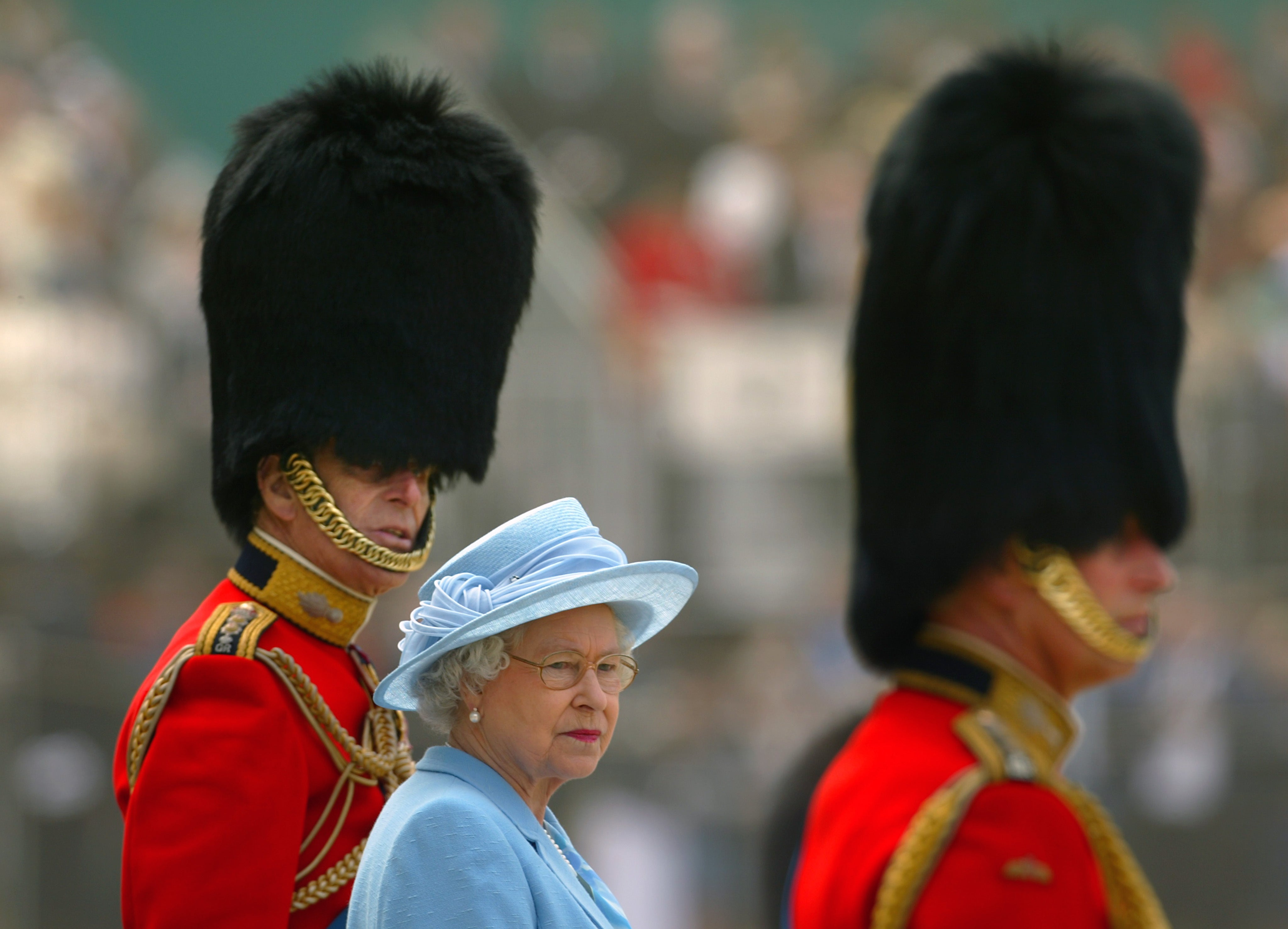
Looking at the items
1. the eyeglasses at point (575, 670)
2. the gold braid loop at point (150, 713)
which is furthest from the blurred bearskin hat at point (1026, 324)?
the gold braid loop at point (150, 713)

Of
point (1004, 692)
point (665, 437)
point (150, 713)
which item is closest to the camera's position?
point (150, 713)

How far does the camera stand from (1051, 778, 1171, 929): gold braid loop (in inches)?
109

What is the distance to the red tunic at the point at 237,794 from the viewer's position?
2.25 m

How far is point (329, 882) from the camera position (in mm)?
2375

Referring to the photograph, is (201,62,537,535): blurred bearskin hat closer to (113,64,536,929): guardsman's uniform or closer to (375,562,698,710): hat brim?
(113,64,536,929): guardsman's uniform

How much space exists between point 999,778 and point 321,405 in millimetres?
1212

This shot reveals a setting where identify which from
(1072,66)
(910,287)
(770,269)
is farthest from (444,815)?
(770,269)

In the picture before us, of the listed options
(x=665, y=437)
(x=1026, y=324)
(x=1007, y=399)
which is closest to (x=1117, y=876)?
(x=1007, y=399)

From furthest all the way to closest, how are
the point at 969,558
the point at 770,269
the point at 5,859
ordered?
the point at 770,269
the point at 5,859
the point at 969,558

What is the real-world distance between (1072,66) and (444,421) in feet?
4.41

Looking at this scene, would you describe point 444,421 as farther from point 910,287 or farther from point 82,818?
point 82,818

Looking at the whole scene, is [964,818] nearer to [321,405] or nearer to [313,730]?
[313,730]

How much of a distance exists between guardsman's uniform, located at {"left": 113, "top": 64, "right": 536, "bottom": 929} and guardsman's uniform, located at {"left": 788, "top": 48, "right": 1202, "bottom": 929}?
0.76m

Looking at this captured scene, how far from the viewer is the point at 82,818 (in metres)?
6.80
